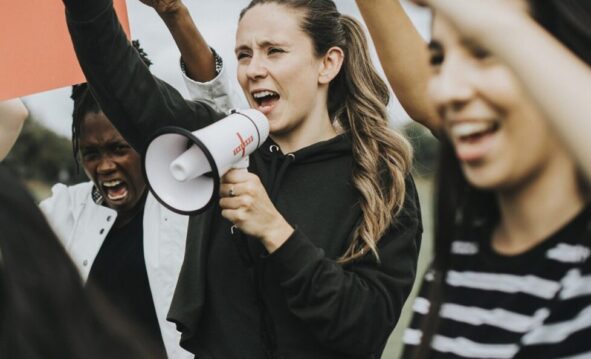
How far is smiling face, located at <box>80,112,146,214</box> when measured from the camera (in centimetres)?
339

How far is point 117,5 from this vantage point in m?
2.82

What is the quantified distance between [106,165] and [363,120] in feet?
4.12

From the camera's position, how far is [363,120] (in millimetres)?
2664

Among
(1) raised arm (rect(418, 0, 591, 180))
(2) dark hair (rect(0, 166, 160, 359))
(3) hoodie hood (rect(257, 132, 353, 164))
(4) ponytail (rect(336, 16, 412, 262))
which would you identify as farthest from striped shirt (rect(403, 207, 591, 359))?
(3) hoodie hood (rect(257, 132, 353, 164))

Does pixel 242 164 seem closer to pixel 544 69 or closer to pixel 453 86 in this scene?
pixel 453 86

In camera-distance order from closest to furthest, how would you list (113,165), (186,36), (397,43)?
(397,43) → (186,36) → (113,165)

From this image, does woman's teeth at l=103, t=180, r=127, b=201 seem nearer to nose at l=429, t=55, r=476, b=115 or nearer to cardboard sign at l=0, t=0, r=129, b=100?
cardboard sign at l=0, t=0, r=129, b=100

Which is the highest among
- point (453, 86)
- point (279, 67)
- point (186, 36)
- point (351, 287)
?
point (186, 36)

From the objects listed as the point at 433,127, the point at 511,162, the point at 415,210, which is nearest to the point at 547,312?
the point at 511,162

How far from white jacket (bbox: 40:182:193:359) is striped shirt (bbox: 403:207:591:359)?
1579 mm

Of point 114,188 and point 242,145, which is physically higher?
point 242,145

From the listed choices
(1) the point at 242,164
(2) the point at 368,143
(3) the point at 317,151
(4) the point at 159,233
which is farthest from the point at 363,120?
(4) the point at 159,233

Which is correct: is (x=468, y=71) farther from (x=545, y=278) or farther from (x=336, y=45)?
(x=336, y=45)

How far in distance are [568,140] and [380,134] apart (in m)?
1.56
